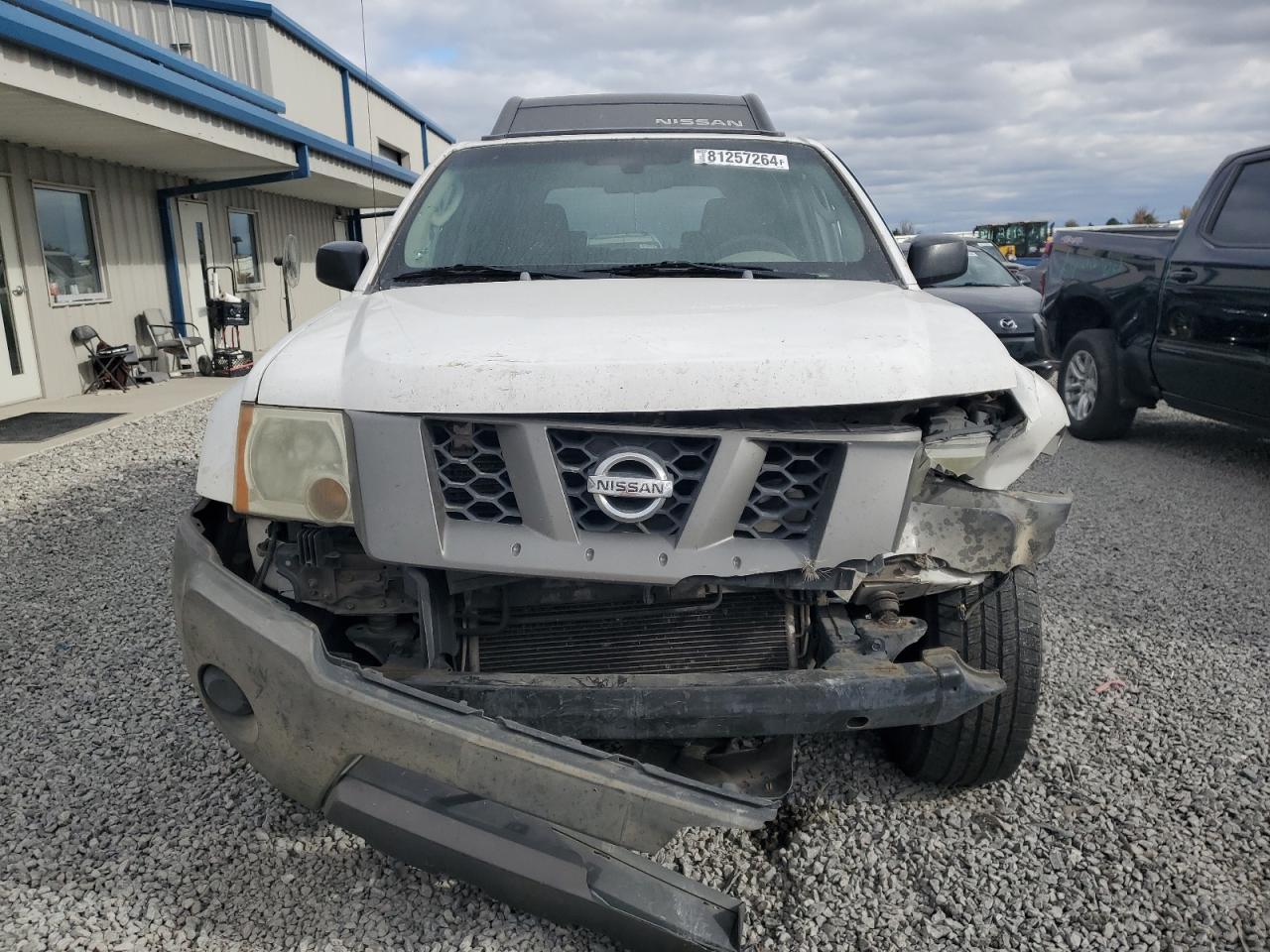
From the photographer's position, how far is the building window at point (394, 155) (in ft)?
72.0

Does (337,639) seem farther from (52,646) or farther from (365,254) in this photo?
(52,646)

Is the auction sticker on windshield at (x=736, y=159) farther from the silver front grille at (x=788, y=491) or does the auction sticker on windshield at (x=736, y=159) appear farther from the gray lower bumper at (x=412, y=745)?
the gray lower bumper at (x=412, y=745)

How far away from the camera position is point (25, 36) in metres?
6.74

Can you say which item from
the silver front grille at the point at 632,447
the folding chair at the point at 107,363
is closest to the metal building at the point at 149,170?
the folding chair at the point at 107,363

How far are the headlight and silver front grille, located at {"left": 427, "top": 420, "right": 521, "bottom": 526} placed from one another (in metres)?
0.20

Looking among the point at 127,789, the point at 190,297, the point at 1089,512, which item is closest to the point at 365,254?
the point at 127,789

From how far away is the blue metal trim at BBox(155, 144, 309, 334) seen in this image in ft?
39.4

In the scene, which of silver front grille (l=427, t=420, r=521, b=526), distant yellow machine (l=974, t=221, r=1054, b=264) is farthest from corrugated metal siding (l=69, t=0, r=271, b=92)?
distant yellow machine (l=974, t=221, r=1054, b=264)

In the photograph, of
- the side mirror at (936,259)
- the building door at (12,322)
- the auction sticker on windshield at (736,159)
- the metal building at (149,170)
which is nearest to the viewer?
the side mirror at (936,259)

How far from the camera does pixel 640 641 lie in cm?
226

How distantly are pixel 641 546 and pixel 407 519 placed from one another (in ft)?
1.62

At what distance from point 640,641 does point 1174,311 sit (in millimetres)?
5576

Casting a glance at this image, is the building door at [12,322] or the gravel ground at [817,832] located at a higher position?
the building door at [12,322]

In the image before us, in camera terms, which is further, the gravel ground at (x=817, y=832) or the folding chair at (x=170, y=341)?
the folding chair at (x=170, y=341)
